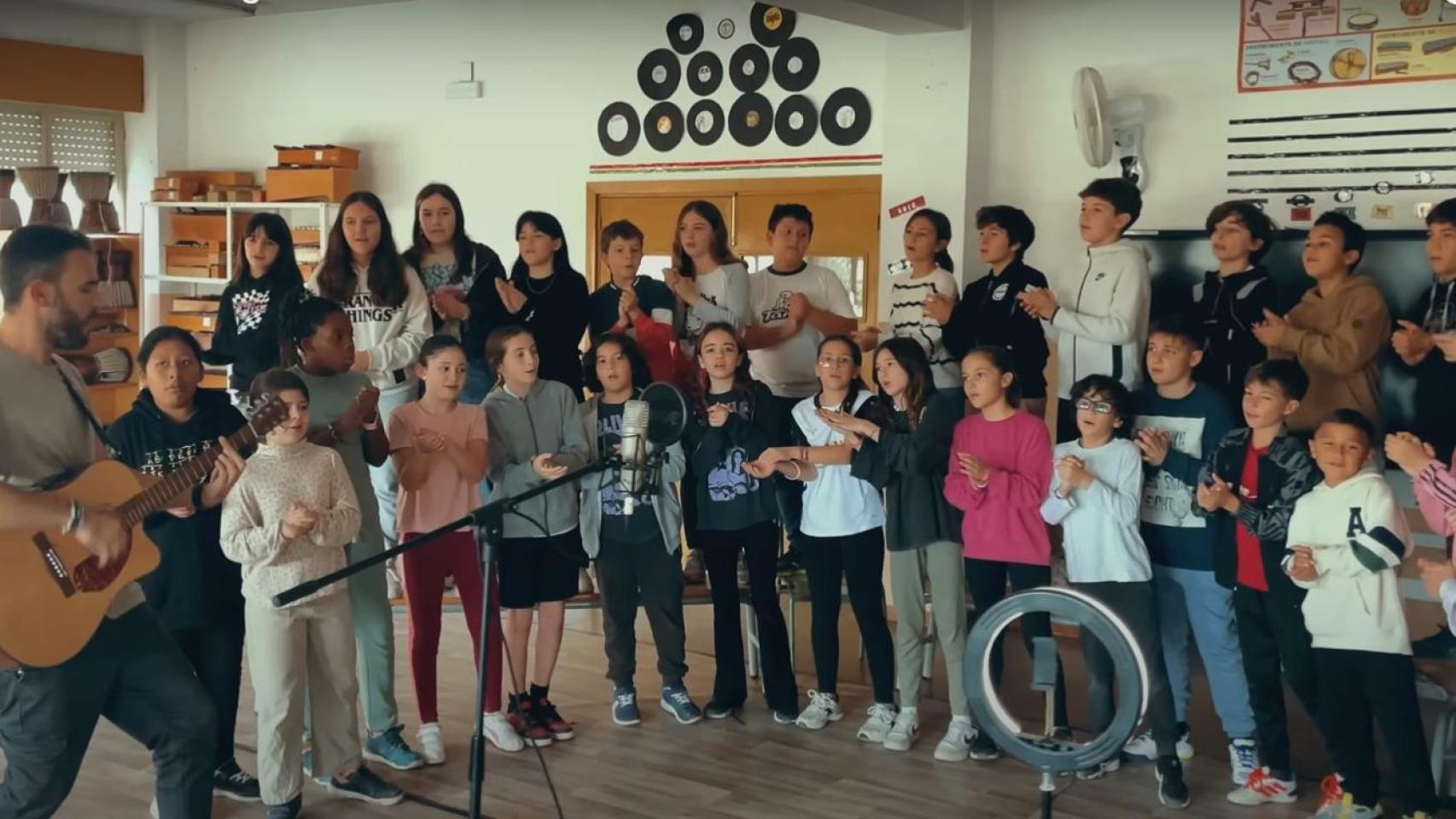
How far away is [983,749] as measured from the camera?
4094mm

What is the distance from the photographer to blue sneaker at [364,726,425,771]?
3982 millimetres

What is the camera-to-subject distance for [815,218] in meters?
6.76

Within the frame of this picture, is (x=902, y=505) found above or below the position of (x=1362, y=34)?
below

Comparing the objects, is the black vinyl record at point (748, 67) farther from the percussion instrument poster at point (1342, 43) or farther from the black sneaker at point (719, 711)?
the black sneaker at point (719, 711)

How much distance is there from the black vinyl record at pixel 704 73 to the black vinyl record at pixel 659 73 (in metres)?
0.07

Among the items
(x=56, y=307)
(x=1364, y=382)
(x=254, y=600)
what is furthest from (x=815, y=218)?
(x=56, y=307)

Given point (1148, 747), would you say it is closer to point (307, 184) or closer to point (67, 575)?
point (67, 575)

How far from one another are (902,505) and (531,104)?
439 cm

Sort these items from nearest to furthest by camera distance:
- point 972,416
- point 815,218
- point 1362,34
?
1. point 972,416
2. point 1362,34
3. point 815,218

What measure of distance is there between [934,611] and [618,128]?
13.2 feet

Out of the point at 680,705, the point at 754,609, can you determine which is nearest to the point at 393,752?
the point at 680,705

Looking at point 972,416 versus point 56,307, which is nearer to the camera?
point 56,307

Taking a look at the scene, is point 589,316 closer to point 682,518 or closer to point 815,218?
point 682,518

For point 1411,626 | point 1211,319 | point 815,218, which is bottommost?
point 1411,626
